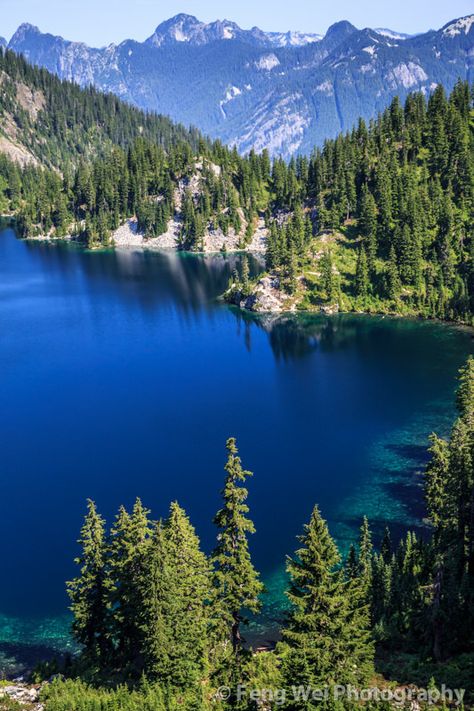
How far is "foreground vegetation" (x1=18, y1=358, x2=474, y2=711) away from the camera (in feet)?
113

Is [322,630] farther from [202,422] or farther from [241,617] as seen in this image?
[202,422]

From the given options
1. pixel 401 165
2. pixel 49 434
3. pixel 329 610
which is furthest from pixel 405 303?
pixel 329 610

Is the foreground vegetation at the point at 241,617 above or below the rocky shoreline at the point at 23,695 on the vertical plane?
above

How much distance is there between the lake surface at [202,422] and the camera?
6750cm

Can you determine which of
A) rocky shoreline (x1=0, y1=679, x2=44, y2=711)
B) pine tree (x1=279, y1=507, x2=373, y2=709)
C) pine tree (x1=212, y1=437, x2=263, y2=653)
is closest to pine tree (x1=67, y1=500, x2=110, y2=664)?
rocky shoreline (x1=0, y1=679, x2=44, y2=711)

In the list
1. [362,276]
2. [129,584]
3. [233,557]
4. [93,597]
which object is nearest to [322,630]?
[233,557]

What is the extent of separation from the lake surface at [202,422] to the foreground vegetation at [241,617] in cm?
1176

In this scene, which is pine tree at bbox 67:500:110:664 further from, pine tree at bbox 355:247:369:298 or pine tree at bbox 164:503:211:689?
pine tree at bbox 355:247:369:298

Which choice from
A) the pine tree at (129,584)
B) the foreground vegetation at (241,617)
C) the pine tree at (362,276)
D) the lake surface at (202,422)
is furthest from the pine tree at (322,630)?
the pine tree at (362,276)

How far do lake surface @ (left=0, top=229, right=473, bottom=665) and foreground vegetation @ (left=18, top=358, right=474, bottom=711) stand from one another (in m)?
11.8

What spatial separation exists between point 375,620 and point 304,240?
14094 centimetres

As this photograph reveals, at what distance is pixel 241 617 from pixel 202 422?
169 feet

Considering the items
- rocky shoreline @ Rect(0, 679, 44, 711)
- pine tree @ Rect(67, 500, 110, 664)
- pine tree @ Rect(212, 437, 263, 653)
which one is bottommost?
rocky shoreline @ Rect(0, 679, 44, 711)

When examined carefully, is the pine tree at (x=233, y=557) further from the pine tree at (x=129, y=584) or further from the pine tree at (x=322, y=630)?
the pine tree at (x=129, y=584)
